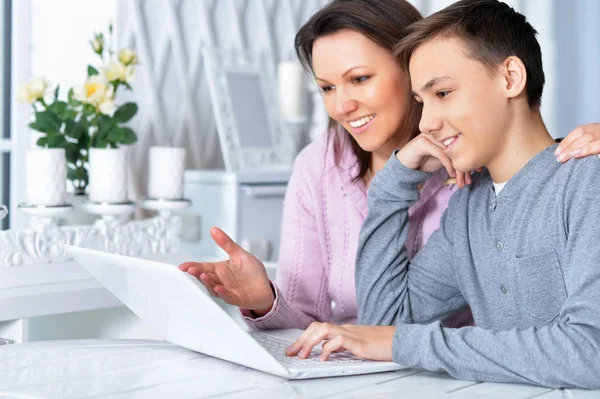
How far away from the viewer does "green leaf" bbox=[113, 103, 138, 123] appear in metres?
1.93

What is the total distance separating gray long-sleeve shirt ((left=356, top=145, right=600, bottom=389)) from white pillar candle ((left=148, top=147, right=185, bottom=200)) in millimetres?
697

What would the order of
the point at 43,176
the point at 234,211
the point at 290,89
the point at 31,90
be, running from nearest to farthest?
the point at 43,176 → the point at 31,90 → the point at 234,211 → the point at 290,89

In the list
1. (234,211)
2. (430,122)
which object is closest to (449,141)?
(430,122)

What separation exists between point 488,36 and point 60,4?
4.55ft

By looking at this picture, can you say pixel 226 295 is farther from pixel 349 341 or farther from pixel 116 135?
pixel 116 135

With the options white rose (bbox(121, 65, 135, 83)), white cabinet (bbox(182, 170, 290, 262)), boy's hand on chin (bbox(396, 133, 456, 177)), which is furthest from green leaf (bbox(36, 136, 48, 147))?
boy's hand on chin (bbox(396, 133, 456, 177))

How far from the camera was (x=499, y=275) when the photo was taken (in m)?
1.17

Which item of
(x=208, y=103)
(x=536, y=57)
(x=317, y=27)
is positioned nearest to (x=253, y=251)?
(x=208, y=103)

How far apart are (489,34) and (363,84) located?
342 mm

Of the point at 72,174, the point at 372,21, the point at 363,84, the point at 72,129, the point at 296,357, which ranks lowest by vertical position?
the point at 296,357

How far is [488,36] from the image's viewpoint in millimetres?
1166

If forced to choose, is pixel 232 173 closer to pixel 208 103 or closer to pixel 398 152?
pixel 208 103

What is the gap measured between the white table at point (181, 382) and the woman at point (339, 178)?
27 centimetres

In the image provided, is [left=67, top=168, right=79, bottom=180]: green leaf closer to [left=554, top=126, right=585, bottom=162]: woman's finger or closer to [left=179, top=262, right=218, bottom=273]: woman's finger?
[left=179, top=262, right=218, bottom=273]: woman's finger
